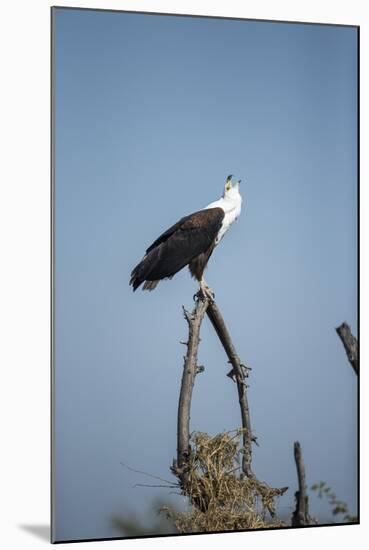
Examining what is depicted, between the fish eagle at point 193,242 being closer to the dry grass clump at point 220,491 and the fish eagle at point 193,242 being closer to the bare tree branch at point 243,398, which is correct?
the bare tree branch at point 243,398

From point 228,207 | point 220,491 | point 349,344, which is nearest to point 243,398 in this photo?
point 220,491

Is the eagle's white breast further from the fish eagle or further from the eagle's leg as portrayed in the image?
the eagle's leg

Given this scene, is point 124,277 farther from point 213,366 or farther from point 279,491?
point 279,491

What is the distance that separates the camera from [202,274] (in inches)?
248

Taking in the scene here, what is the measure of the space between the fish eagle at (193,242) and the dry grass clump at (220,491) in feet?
2.47

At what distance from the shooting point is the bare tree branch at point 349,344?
21.0ft

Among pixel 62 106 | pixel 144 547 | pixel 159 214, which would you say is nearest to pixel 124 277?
pixel 159 214

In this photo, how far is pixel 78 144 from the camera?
605 centimetres

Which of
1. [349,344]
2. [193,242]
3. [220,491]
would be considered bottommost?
[220,491]

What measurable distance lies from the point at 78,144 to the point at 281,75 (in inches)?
46.9

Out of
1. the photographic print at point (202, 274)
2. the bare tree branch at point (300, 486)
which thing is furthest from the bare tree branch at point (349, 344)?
the bare tree branch at point (300, 486)

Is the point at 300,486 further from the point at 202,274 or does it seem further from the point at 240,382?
A: the point at 202,274

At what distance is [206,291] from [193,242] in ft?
0.85

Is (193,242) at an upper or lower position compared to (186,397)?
upper
